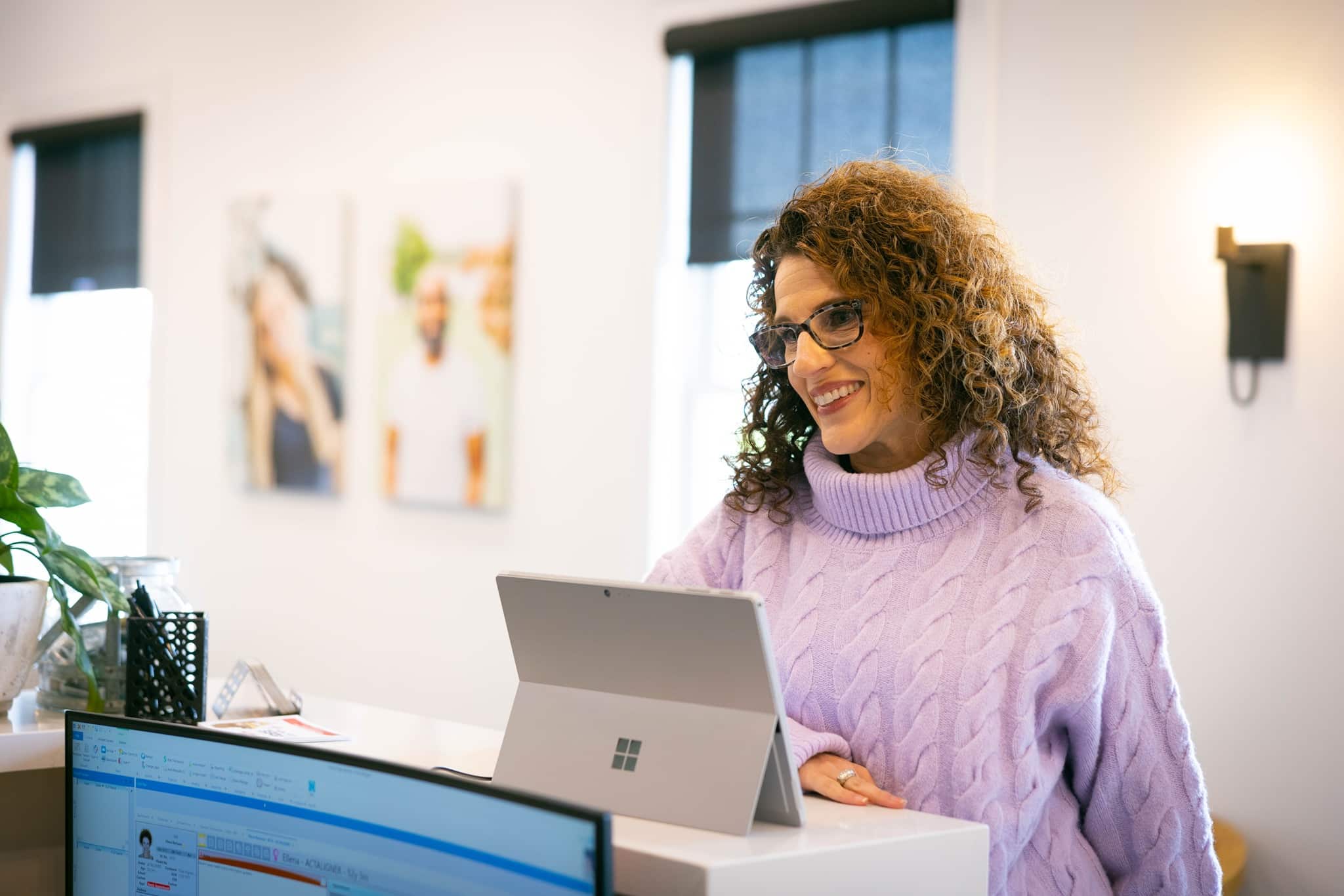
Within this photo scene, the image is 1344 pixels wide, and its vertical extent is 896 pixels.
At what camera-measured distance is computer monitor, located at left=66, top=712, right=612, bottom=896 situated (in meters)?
0.95

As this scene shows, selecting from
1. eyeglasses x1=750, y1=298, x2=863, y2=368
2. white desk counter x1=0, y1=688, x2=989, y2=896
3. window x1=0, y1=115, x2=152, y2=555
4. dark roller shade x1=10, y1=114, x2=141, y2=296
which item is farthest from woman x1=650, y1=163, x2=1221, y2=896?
dark roller shade x1=10, y1=114, x2=141, y2=296

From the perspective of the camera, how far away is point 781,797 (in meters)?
1.17

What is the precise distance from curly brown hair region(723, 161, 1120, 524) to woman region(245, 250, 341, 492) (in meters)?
2.98

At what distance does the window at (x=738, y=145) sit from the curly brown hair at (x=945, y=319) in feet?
5.18

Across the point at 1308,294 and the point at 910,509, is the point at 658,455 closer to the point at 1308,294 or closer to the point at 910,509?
the point at 1308,294

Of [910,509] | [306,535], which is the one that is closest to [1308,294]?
[910,509]

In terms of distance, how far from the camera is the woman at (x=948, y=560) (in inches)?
59.2

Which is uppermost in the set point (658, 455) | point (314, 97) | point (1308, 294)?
point (314, 97)

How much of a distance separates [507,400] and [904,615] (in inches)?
103

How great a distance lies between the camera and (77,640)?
1.55m

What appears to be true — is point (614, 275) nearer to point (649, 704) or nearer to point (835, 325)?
point (835, 325)

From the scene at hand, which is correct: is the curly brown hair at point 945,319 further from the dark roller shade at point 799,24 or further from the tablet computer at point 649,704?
the dark roller shade at point 799,24

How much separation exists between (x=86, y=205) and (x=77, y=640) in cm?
426

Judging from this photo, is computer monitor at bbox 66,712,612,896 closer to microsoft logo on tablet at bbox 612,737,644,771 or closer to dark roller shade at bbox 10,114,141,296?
microsoft logo on tablet at bbox 612,737,644,771
